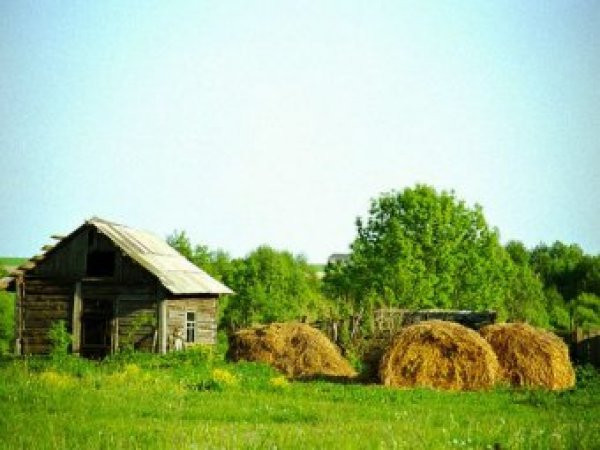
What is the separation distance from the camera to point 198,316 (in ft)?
115

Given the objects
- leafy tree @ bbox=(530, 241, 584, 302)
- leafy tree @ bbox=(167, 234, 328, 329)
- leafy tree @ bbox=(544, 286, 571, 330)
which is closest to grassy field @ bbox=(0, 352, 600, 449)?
leafy tree @ bbox=(544, 286, 571, 330)

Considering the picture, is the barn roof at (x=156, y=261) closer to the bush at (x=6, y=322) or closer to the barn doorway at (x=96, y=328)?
the barn doorway at (x=96, y=328)

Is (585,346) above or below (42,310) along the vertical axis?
below

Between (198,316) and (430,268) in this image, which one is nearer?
(198,316)

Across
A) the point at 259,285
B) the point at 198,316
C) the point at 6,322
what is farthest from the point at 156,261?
the point at 259,285

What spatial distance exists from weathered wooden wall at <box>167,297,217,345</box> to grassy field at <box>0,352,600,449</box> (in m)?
10.3

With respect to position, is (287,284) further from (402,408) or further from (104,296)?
(402,408)

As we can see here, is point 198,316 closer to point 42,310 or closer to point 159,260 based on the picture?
point 159,260

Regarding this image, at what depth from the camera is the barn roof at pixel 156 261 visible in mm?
31531

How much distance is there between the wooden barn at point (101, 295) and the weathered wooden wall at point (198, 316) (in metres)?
0.05

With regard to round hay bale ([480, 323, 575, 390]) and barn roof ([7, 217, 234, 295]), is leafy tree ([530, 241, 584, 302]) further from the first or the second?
round hay bale ([480, 323, 575, 390])

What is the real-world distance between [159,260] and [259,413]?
22.1 metres

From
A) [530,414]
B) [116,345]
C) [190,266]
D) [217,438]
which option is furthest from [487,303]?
[217,438]

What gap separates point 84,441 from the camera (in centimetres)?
918
